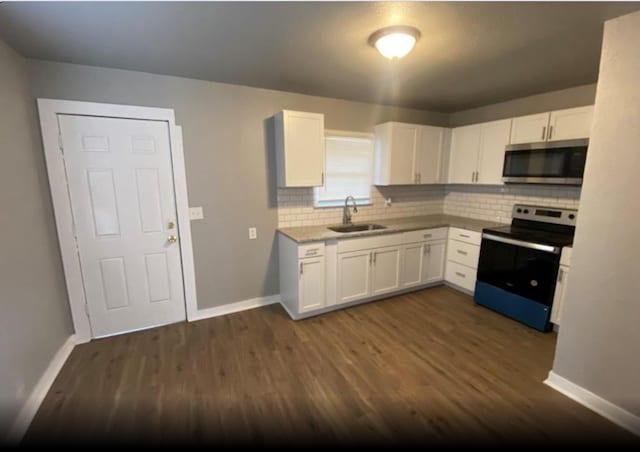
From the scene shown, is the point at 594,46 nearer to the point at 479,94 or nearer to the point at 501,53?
the point at 501,53

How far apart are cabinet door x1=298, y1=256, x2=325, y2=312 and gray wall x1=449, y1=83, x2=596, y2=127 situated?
9.74ft

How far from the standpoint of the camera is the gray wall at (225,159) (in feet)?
8.10

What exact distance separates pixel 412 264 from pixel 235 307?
2164 mm

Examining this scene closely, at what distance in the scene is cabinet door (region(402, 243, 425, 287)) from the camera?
3.43 metres

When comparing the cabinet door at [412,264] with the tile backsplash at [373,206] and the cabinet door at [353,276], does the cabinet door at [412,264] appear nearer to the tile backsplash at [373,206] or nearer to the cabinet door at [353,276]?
the cabinet door at [353,276]

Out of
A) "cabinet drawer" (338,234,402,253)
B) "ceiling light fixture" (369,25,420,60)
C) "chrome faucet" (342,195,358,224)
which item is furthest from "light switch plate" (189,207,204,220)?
"ceiling light fixture" (369,25,420,60)

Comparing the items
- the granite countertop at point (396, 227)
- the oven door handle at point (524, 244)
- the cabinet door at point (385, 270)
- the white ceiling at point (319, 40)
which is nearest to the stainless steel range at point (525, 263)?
the oven door handle at point (524, 244)

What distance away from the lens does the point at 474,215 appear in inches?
155

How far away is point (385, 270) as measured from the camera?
10.9 ft

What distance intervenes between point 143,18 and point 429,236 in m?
3.34

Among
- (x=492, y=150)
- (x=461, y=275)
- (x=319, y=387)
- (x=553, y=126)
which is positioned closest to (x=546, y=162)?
(x=553, y=126)

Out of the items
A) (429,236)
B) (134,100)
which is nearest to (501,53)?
(429,236)

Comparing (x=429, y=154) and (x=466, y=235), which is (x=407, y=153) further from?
(x=466, y=235)

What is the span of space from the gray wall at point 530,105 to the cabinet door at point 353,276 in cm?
251
